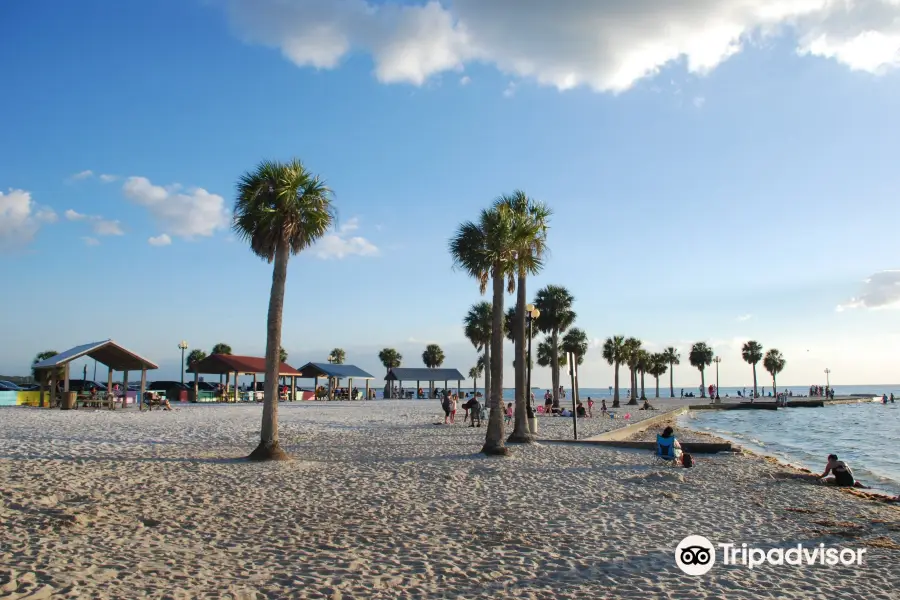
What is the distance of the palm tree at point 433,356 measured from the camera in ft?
324

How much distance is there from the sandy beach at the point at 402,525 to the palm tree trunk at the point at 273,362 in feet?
2.22

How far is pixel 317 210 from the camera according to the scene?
15.6 m

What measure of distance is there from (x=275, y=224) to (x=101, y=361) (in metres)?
26.0

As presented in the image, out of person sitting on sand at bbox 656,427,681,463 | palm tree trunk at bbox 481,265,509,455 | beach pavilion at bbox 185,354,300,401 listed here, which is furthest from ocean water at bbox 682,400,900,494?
beach pavilion at bbox 185,354,300,401

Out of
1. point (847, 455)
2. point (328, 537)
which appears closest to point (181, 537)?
point (328, 537)

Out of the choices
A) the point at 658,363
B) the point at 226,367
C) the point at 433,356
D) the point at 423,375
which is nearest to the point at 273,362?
the point at 226,367

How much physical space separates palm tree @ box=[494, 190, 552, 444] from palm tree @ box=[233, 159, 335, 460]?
5404mm

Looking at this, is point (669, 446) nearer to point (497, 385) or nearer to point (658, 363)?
point (497, 385)

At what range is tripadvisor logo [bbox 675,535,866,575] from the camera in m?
6.88

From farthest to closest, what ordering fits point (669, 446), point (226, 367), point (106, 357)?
point (226, 367) → point (106, 357) → point (669, 446)

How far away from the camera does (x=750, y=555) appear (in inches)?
288

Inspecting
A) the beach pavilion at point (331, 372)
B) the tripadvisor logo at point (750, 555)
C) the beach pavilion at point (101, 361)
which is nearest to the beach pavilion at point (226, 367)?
the beach pavilion at point (331, 372)

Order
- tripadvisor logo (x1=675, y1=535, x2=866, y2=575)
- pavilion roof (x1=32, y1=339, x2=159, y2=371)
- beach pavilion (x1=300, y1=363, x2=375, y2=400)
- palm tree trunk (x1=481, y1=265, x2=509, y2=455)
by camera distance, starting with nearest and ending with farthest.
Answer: tripadvisor logo (x1=675, y1=535, x2=866, y2=575)
palm tree trunk (x1=481, y1=265, x2=509, y2=455)
pavilion roof (x1=32, y1=339, x2=159, y2=371)
beach pavilion (x1=300, y1=363, x2=375, y2=400)

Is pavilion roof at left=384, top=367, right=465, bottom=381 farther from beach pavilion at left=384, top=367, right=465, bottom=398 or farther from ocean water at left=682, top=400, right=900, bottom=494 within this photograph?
ocean water at left=682, top=400, right=900, bottom=494
